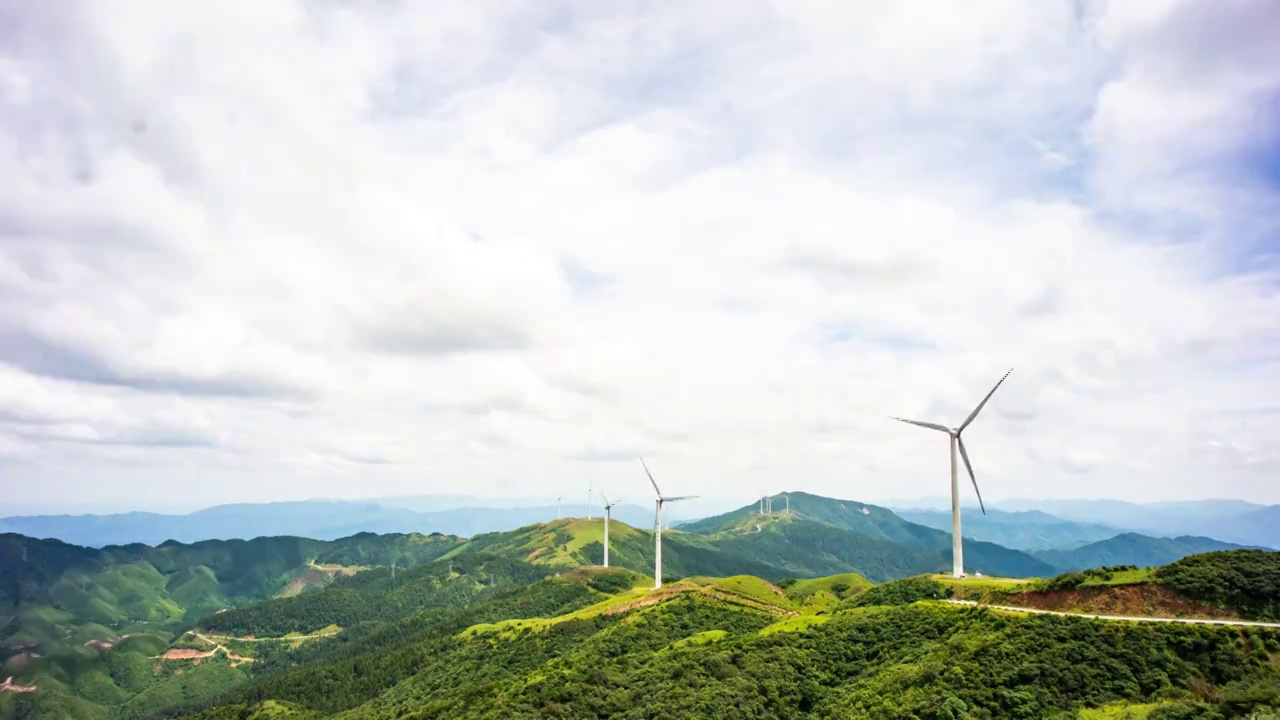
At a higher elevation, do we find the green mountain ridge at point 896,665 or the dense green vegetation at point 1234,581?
the dense green vegetation at point 1234,581

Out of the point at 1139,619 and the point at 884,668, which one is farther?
the point at 884,668

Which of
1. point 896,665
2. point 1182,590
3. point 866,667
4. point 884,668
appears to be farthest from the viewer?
point 866,667

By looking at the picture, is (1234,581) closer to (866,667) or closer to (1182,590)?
(1182,590)

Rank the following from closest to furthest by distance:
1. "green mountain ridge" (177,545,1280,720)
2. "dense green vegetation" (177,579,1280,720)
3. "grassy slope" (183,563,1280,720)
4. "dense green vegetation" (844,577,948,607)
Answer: "green mountain ridge" (177,545,1280,720)
"dense green vegetation" (177,579,1280,720)
"grassy slope" (183,563,1280,720)
"dense green vegetation" (844,577,948,607)

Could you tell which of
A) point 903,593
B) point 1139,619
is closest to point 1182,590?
point 1139,619

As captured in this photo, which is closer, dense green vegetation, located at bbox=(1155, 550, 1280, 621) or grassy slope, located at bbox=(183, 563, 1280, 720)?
grassy slope, located at bbox=(183, 563, 1280, 720)

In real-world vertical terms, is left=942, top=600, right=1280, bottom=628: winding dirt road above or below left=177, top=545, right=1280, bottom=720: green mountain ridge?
above

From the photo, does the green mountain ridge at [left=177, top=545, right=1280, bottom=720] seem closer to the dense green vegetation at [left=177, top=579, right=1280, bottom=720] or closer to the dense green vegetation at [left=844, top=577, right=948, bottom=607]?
the dense green vegetation at [left=177, top=579, right=1280, bottom=720]

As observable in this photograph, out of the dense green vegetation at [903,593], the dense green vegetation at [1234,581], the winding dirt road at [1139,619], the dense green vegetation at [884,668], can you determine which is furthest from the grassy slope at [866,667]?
the dense green vegetation at [1234,581]

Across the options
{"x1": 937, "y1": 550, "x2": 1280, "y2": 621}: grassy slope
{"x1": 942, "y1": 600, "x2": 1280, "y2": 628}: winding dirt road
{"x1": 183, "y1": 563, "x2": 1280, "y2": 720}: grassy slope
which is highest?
{"x1": 937, "y1": 550, "x2": 1280, "y2": 621}: grassy slope

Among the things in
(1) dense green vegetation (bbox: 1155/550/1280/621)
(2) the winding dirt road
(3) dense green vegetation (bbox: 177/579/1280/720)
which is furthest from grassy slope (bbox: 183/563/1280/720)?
(1) dense green vegetation (bbox: 1155/550/1280/621)

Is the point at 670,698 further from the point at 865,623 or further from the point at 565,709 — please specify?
the point at 865,623

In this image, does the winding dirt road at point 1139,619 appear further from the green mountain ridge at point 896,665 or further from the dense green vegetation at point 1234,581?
the green mountain ridge at point 896,665
